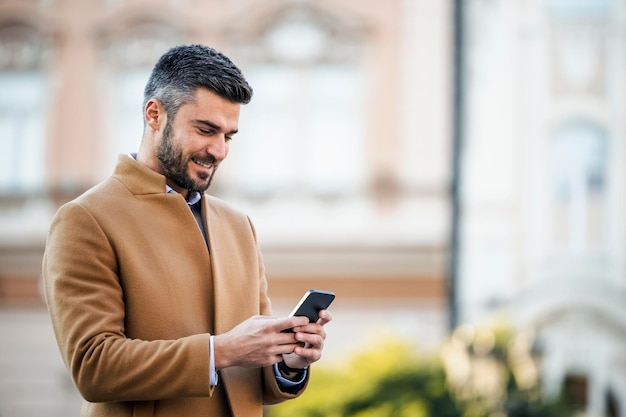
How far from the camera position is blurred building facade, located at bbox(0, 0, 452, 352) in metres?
10.7

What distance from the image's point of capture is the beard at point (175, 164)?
5.82ft

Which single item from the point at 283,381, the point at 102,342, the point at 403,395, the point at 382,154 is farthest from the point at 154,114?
the point at 382,154

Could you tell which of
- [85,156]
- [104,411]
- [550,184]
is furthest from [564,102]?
[104,411]

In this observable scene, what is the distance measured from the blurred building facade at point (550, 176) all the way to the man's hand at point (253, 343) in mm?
8150

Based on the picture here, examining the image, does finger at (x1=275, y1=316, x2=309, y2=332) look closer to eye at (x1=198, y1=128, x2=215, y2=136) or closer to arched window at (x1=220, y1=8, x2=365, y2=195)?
eye at (x1=198, y1=128, x2=215, y2=136)

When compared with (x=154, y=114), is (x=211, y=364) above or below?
below

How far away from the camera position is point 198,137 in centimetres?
176

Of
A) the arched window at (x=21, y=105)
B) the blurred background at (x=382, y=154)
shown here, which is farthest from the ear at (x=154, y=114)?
the arched window at (x=21, y=105)

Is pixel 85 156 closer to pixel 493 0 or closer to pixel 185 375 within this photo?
pixel 493 0

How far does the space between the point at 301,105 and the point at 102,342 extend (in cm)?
953

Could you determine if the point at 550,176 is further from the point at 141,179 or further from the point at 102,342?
the point at 102,342

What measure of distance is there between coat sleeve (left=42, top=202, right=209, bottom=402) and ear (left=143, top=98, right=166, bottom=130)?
0.76ft

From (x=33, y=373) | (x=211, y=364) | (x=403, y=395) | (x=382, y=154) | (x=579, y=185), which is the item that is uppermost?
(x=211, y=364)

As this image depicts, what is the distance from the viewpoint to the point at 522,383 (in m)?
Answer: 7.29
